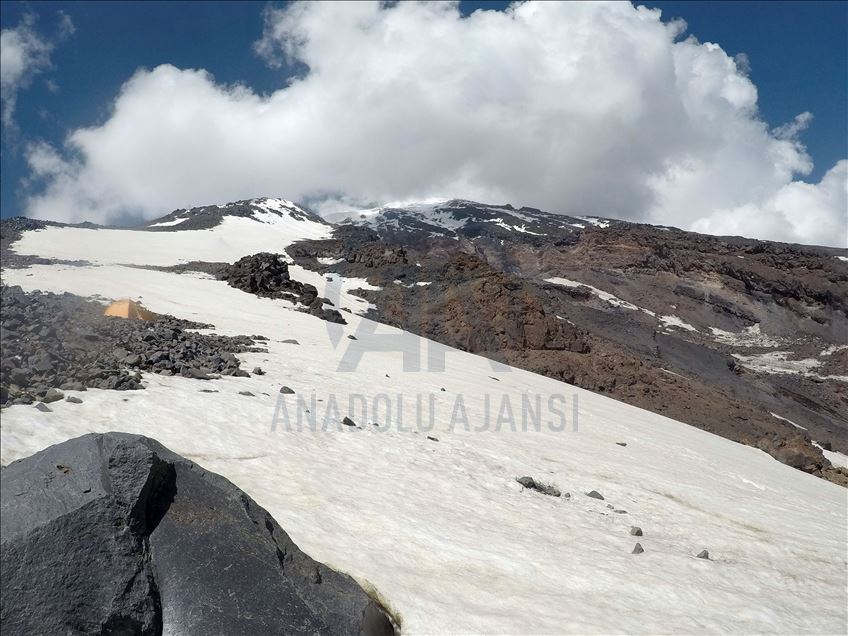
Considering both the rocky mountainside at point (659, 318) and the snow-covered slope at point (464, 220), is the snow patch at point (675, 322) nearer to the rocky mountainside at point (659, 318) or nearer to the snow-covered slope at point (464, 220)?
the rocky mountainside at point (659, 318)

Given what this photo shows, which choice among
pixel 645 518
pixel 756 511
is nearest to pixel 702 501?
pixel 756 511

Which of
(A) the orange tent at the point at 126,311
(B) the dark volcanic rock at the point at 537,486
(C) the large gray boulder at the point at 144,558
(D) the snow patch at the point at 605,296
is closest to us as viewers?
(C) the large gray boulder at the point at 144,558

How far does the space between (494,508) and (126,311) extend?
30.4ft

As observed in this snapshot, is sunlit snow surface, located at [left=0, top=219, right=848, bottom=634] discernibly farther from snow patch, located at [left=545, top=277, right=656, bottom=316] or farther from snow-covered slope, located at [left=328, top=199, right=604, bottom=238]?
snow-covered slope, located at [left=328, top=199, right=604, bottom=238]

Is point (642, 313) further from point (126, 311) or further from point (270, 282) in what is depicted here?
point (126, 311)

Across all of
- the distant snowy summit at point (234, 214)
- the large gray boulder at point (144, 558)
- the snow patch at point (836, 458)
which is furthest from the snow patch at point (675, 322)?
the distant snowy summit at point (234, 214)

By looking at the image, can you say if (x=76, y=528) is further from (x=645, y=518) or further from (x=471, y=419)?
(x=471, y=419)

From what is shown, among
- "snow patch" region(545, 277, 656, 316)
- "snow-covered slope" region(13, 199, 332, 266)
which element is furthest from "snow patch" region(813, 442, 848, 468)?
"snow-covered slope" region(13, 199, 332, 266)

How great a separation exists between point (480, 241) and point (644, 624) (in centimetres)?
8712

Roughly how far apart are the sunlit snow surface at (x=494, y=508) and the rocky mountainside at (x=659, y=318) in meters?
10.8

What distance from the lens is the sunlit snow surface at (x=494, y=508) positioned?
215 inches

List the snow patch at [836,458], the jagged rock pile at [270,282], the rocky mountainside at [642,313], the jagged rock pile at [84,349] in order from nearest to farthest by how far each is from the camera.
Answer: the jagged rock pile at [84,349], the snow patch at [836,458], the jagged rock pile at [270,282], the rocky mountainside at [642,313]

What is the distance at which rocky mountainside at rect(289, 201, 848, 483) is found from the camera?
25.0 metres

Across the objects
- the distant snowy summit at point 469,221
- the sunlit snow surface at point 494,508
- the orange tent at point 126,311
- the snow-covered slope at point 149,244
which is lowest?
the sunlit snow surface at point 494,508
